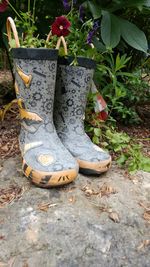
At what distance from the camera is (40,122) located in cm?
130

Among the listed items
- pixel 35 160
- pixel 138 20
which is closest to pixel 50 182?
pixel 35 160

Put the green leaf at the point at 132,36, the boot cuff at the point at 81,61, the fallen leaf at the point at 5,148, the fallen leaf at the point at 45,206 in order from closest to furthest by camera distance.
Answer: the fallen leaf at the point at 45,206 < the boot cuff at the point at 81,61 < the fallen leaf at the point at 5,148 < the green leaf at the point at 132,36

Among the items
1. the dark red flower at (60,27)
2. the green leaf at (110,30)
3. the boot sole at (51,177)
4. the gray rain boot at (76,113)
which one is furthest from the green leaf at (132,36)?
the boot sole at (51,177)

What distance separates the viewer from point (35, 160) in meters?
1.19

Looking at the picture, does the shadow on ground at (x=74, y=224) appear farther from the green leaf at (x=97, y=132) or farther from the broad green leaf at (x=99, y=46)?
the broad green leaf at (x=99, y=46)

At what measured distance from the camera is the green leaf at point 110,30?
157 centimetres

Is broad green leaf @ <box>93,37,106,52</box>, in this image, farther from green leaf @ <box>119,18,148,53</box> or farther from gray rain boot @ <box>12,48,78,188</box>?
gray rain boot @ <box>12,48,78,188</box>

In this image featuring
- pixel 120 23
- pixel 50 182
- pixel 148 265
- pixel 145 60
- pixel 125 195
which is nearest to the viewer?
pixel 148 265

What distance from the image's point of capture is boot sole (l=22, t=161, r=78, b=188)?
1137 millimetres

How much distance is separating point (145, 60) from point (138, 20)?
13.1 inches

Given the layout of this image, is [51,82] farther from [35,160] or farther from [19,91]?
[35,160]

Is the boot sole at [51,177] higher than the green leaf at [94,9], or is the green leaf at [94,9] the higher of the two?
the green leaf at [94,9]

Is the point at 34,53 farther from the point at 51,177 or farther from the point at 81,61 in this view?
the point at 51,177

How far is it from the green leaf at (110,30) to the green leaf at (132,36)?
0.03m
